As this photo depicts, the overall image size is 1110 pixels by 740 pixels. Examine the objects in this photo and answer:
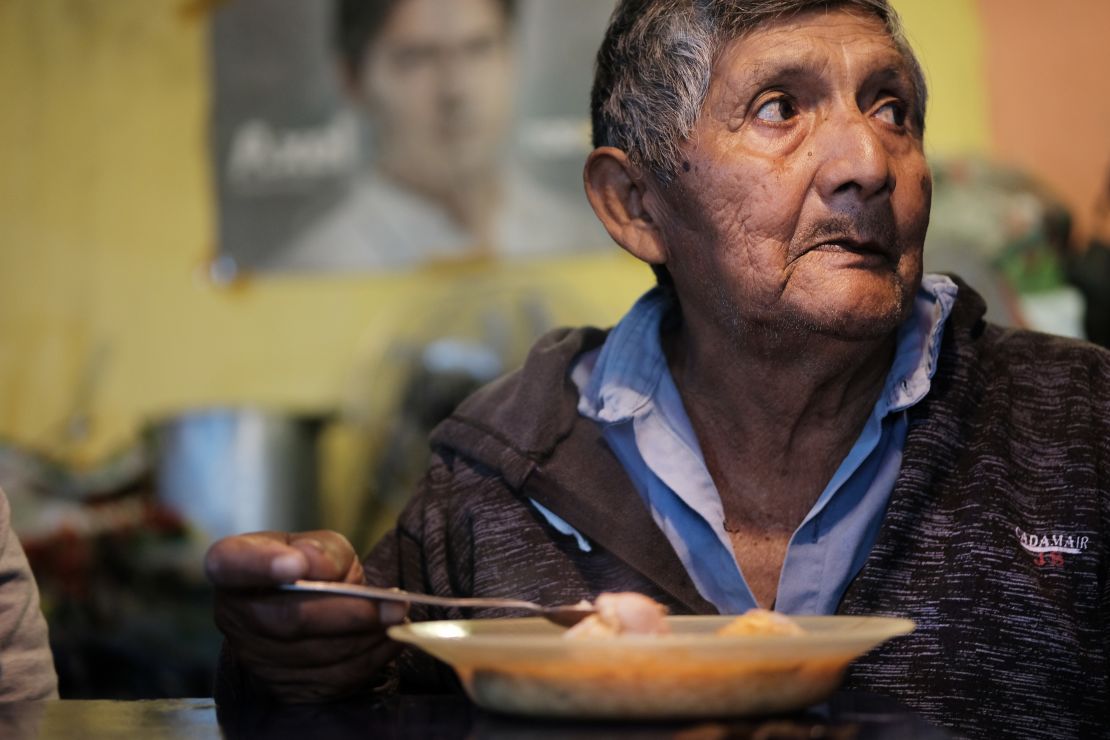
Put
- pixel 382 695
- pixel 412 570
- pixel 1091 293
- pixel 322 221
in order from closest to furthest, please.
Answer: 1. pixel 382 695
2. pixel 412 570
3. pixel 1091 293
4. pixel 322 221

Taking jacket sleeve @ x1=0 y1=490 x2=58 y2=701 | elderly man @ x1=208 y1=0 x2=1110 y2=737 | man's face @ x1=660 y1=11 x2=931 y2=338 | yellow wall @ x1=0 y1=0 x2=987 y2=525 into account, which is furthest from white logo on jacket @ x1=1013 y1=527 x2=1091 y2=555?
yellow wall @ x1=0 y1=0 x2=987 y2=525

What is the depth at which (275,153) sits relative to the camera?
398cm

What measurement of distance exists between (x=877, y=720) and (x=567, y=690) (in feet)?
0.71

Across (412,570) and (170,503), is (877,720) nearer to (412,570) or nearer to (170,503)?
(412,570)

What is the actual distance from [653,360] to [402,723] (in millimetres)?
926

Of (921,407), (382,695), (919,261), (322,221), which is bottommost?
(382,695)

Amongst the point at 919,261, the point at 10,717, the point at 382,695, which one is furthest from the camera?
the point at 919,261

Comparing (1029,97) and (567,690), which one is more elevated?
(1029,97)

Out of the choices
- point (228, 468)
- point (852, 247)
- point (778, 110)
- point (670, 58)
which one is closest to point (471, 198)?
point (228, 468)

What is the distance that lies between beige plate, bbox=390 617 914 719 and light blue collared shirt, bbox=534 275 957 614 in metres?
0.66

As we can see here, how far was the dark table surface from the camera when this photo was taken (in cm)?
83

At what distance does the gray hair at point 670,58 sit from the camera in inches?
65.0

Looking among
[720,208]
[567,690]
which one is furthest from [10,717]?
[720,208]

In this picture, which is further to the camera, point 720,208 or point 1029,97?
point 1029,97
